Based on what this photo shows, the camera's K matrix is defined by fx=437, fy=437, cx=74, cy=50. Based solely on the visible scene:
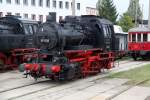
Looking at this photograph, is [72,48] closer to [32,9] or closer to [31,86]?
[31,86]

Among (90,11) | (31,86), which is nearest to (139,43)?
(31,86)

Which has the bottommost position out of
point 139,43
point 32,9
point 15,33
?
point 139,43

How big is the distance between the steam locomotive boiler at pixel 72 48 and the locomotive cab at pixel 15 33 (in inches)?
137

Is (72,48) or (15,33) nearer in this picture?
(72,48)

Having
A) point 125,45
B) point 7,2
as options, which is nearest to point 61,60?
point 125,45

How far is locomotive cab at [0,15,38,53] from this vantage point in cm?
2212

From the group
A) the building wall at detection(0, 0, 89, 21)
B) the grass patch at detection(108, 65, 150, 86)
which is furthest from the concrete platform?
the building wall at detection(0, 0, 89, 21)

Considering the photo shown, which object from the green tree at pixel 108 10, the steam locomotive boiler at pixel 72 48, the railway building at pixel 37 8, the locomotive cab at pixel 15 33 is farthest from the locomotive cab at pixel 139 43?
the green tree at pixel 108 10

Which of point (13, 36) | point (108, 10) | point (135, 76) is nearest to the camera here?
point (135, 76)

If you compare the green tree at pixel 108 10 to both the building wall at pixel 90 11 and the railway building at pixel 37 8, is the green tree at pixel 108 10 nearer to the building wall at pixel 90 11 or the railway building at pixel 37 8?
the building wall at pixel 90 11

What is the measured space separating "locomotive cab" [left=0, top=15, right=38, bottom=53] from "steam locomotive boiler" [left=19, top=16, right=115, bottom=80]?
349 centimetres

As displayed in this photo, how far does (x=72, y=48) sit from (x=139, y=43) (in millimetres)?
16092

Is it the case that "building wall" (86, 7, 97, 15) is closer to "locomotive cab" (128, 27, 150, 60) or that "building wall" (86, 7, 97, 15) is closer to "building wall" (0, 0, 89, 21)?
"building wall" (0, 0, 89, 21)

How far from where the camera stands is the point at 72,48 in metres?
18.4
